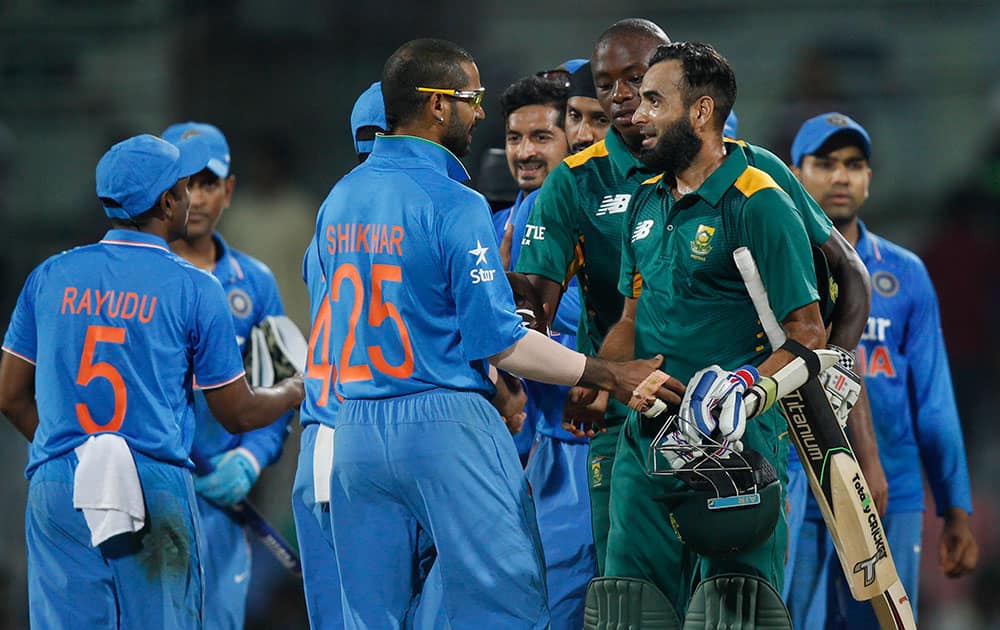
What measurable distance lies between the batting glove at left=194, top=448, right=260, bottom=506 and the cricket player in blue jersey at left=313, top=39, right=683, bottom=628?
1.90 meters

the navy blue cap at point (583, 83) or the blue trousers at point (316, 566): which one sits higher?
the navy blue cap at point (583, 83)

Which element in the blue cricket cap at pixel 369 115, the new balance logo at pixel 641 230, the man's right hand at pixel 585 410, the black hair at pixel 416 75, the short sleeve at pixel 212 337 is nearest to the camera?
the black hair at pixel 416 75

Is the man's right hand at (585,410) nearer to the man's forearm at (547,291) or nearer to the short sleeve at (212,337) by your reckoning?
the man's forearm at (547,291)

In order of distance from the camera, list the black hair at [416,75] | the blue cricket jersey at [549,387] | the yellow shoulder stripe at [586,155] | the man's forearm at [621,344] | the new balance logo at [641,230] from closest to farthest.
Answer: the black hair at [416,75], the new balance logo at [641,230], the man's forearm at [621,344], the yellow shoulder stripe at [586,155], the blue cricket jersey at [549,387]

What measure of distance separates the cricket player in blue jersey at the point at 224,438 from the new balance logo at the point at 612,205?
76.7 inches

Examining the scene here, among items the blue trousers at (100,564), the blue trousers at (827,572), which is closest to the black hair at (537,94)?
the blue trousers at (827,572)

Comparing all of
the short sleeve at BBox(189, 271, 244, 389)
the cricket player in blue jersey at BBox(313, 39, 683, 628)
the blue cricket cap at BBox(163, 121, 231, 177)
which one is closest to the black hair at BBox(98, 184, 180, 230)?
the short sleeve at BBox(189, 271, 244, 389)

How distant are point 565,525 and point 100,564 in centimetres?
167

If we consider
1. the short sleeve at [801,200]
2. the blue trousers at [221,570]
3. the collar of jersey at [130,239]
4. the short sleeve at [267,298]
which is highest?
the short sleeve at [801,200]

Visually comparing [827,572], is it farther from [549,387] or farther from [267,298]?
[267,298]

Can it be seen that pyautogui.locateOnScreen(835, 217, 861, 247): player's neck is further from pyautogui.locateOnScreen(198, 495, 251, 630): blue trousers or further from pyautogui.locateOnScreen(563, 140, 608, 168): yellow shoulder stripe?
pyautogui.locateOnScreen(198, 495, 251, 630): blue trousers

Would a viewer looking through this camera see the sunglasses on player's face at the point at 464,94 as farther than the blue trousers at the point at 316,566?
No

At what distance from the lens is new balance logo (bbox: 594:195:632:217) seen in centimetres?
514

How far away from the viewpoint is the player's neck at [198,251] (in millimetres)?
6531
